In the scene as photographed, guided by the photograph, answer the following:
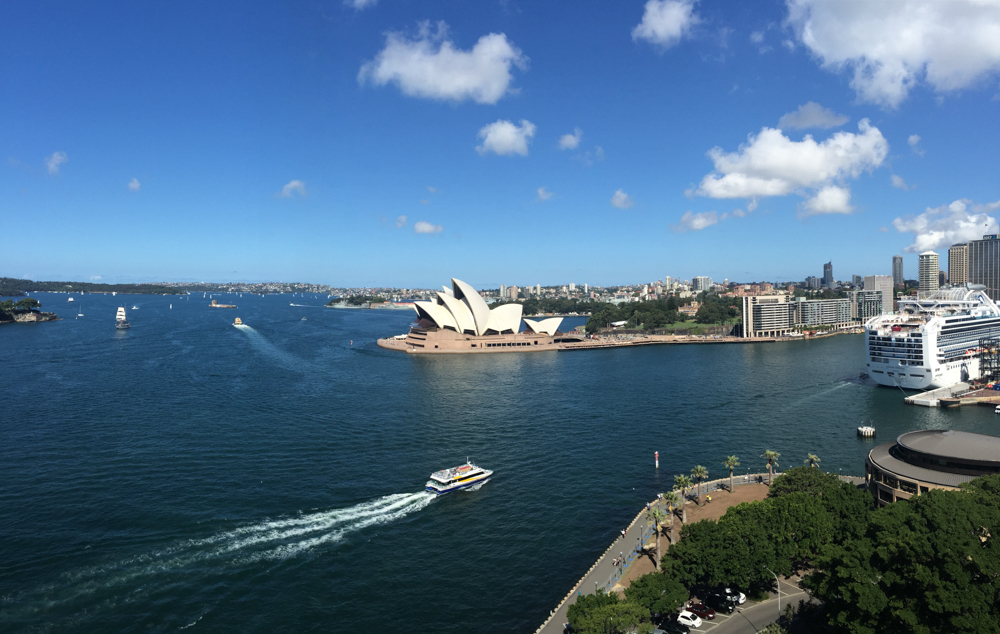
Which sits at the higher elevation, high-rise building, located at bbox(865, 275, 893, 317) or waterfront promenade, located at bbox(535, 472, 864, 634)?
high-rise building, located at bbox(865, 275, 893, 317)

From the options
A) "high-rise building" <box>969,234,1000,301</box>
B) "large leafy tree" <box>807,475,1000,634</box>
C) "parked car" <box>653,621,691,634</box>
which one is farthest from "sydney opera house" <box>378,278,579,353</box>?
"high-rise building" <box>969,234,1000,301</box>

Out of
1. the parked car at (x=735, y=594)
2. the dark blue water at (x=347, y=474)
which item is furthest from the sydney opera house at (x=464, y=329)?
the parked car at (x=735, y=594)

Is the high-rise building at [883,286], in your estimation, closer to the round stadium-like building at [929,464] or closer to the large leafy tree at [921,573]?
the round stadium-like building at [929,464]

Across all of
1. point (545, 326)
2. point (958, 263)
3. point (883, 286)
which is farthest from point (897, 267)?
point (545, 326)

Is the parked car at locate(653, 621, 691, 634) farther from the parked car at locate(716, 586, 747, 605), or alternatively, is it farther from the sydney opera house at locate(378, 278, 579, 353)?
the sydney opera house at locate(378, 278, 579, 353)

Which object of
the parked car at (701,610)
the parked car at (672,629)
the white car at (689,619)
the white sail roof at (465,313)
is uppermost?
the white sail roof at (465,313)
